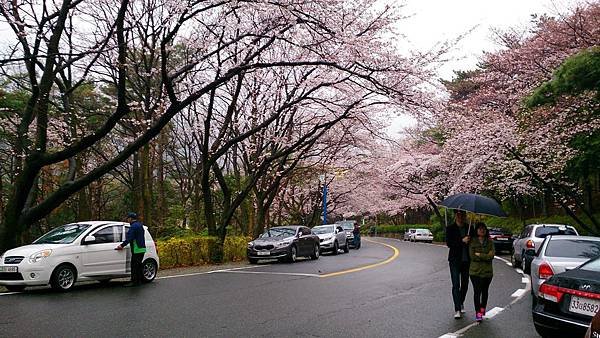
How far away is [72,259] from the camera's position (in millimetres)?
12008

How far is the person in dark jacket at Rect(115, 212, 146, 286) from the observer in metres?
13.0

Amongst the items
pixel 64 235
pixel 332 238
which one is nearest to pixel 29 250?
pixel 64 235

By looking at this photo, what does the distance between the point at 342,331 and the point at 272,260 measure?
15895 mm

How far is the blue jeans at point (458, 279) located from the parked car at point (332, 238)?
18.7m

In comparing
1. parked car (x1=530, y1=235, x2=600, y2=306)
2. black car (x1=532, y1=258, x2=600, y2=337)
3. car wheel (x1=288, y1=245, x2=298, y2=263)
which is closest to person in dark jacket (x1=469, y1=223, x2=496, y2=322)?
parked car (x1=530, y1=235, x2=600, y2=306)

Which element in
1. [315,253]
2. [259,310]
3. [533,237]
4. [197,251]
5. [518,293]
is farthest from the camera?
[315,253]

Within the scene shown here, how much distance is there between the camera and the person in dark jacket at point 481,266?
28.6 ft

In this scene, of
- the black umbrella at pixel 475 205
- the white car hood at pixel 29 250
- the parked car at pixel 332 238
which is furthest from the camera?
the parked car at pixel 332 238

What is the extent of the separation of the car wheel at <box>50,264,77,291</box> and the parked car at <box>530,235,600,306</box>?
9221mm

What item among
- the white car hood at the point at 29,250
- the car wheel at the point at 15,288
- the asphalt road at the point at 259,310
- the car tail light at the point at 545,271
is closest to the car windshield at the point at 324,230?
the asphalt road at the point at 259,310

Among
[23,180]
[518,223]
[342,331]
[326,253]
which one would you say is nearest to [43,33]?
[23,180]

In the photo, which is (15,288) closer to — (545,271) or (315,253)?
(545,271)

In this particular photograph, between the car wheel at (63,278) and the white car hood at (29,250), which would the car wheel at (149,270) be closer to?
the car wheel at (63,278)

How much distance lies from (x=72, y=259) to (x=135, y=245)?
1495 mm
